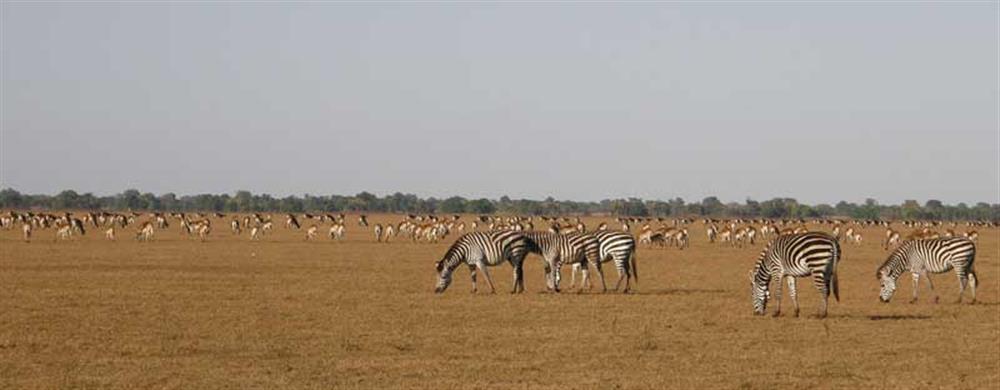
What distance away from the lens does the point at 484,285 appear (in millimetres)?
30750

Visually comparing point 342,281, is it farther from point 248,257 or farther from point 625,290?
point 248,257

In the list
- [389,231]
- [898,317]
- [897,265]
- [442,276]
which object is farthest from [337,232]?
[898,317]

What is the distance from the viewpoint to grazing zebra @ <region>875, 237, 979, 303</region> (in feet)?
87.0

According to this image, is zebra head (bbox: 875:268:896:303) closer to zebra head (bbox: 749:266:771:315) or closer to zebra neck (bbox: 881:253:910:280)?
zebra neck (bbox: 881:253:910:280)

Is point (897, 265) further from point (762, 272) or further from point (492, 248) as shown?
point (492, 248)

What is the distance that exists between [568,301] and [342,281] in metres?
8.33

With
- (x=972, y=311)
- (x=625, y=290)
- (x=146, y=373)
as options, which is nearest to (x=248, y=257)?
(x=625, y=290)

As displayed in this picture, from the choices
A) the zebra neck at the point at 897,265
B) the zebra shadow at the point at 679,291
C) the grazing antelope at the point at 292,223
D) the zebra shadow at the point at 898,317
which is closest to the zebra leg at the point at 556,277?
the zebra shadow at the point at 679,291

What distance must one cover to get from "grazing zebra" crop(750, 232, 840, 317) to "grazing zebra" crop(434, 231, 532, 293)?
6.27 metres

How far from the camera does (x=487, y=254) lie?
92.2ft

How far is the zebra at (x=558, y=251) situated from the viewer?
28.2 meters

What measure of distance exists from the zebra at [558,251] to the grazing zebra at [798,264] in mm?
5754

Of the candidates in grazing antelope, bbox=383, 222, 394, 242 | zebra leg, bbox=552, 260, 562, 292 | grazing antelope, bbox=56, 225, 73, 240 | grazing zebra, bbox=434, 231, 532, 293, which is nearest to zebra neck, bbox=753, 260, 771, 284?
zebra leg, bbox=552, 260, 562, 292

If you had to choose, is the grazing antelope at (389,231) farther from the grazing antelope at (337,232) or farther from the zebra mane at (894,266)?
the zebra mane at (894,266)
